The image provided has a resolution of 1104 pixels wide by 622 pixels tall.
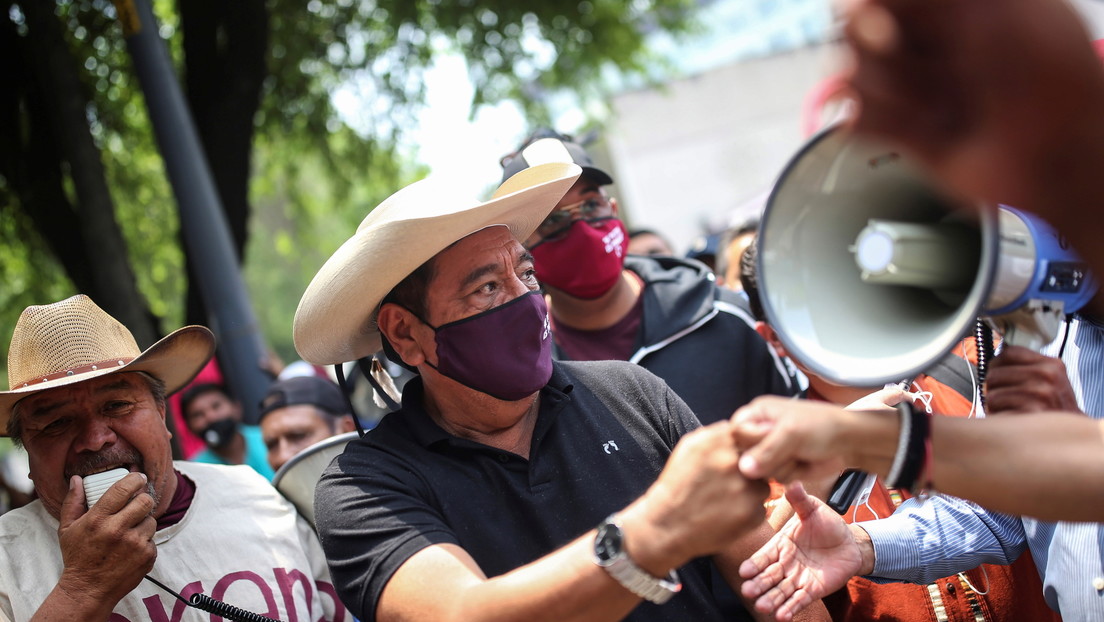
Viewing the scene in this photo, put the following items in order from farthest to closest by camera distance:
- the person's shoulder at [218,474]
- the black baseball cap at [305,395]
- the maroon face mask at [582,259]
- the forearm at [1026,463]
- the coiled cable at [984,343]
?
1. the black baseball cap at [305,395]
2. the maroon face mask at [582,259]
3. the person's shoulder at [218,474]
4. the coiled cable at [984,343]
5. the forearm at [1026,463]

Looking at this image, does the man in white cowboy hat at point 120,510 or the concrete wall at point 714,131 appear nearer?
the man in white cowboy hat at point 120,510

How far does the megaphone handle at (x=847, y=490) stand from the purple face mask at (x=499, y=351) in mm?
802

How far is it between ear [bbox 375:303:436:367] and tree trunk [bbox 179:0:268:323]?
553cm

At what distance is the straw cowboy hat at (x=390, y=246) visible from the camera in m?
2.53

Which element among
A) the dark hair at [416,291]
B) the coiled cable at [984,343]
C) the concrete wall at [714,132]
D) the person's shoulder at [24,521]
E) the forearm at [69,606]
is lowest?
the concrete wall at [714,132]

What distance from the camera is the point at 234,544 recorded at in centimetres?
308

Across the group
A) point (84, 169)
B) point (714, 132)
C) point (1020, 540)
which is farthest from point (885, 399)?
point (714, 132)

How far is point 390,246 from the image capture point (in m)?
2.53

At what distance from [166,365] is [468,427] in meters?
1.28

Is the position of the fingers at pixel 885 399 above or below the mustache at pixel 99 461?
below

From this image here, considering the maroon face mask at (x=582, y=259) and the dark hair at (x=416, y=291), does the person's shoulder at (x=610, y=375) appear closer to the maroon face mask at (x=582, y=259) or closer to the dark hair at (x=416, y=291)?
the dark hair at (x=416, y=291)

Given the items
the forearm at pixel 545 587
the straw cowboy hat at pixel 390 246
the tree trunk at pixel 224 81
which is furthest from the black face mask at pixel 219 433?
the forearm at pixel 545 587

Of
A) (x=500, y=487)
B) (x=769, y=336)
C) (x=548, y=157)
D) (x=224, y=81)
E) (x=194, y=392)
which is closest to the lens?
(x=500, y=487)

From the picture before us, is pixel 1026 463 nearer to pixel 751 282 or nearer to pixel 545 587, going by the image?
pixel 545 587
